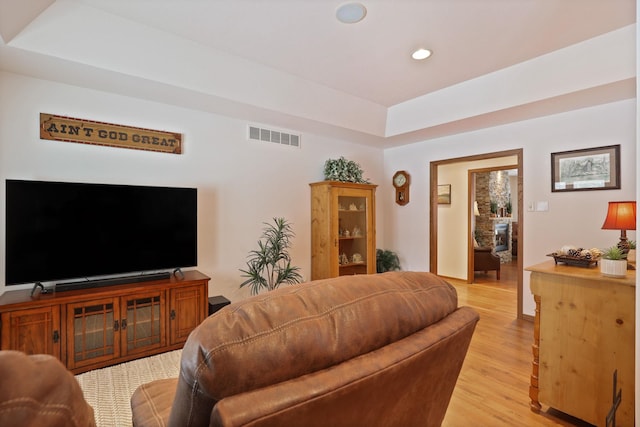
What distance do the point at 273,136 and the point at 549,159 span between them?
316 cm

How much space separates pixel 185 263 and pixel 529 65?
377 centimetres

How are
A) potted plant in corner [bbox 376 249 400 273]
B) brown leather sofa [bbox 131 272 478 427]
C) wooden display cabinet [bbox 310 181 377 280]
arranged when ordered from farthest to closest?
potted plant in corner [bbox 376 249 400 273]
wooden display cabinet [bbox 310 181 377 280]
brown leather sofa [bbox 131 272 478 427]

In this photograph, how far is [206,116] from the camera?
133 inches

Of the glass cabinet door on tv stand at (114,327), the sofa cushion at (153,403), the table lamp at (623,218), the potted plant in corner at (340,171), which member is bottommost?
the glass cabinet door on tv stand at (114,327)

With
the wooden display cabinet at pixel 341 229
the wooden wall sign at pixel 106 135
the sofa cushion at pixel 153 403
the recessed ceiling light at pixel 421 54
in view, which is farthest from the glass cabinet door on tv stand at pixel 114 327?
the recessed ceiling light at pixel 421 54

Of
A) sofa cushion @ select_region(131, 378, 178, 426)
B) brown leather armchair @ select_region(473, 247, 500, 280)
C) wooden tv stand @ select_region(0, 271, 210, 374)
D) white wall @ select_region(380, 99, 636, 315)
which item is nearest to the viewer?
sofa cushion @ select_region(131, 378, 178, 426)

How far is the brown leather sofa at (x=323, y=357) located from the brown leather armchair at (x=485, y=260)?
17.7ft

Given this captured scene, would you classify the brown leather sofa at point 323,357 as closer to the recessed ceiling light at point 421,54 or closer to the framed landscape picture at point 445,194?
the recessed ceiling light at point 421,54

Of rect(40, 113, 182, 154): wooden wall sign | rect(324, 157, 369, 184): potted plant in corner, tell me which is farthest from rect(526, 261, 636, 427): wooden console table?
rect(40, 113, 182, 154): wooden wall sign

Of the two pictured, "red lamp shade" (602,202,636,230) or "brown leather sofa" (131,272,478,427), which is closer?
"brown leather sofa" (131,272,478,427)

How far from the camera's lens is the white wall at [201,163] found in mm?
2529

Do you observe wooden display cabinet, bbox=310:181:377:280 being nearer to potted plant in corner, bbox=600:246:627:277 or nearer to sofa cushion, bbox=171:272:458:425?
potted plant in corner, bbox=600:246:627:277

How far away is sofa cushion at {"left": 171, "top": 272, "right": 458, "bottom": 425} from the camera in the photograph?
0.61 meters

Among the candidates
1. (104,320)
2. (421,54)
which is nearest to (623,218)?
(421,54)
